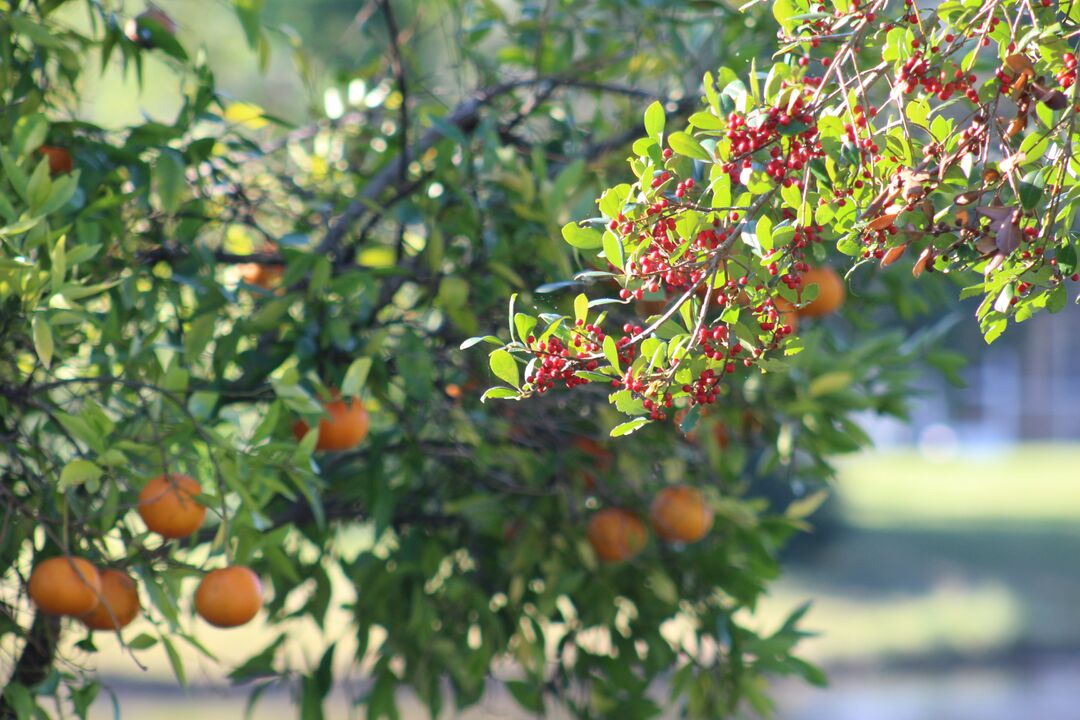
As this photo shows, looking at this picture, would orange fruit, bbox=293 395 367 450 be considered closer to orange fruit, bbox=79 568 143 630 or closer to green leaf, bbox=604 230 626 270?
orange fruit, bbox=79 568 143 630

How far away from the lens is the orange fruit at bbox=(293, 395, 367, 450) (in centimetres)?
176

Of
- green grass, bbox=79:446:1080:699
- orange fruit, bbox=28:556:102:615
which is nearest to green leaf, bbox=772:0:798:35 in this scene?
orange fruit, bbox=28:556:102:615

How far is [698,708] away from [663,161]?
1388 mm

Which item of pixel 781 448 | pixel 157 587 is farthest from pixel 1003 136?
pixel 781 448

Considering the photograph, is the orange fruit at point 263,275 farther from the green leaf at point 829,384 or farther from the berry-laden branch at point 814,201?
the berry-laden branch at point 814,201

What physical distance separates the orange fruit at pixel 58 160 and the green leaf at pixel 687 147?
102 centimetres

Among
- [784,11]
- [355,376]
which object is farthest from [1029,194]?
[355,376]

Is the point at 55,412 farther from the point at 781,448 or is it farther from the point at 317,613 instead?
the point at 781,448

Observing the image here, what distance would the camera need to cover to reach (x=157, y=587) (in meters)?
1.49

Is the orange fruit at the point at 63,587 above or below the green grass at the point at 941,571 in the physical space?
below

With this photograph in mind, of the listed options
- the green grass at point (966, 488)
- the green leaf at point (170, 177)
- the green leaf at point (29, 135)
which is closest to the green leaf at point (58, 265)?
the green leaf at point (29, 135)

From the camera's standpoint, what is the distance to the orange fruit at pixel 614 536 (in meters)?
2.07

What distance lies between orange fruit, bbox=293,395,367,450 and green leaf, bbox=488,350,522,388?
0.76 m

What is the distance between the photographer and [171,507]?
5.02 ft
